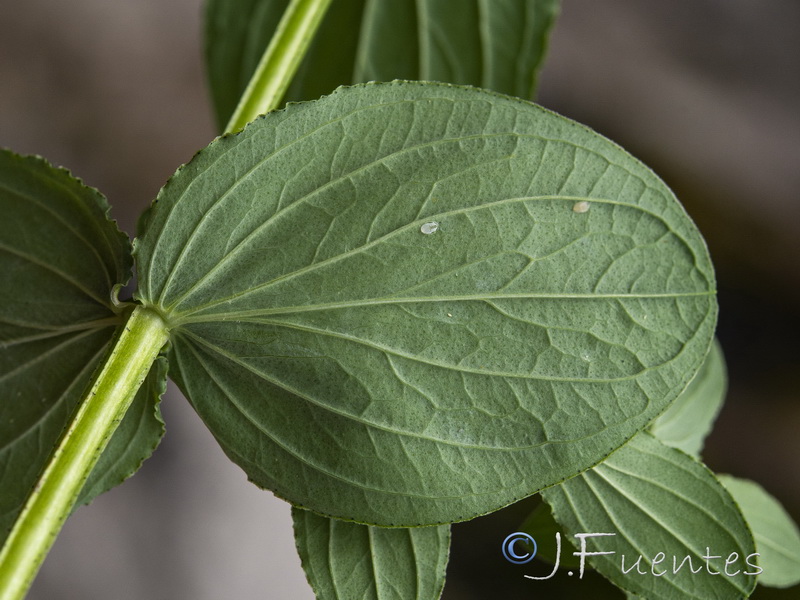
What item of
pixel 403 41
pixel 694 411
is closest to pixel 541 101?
pixel 403 41

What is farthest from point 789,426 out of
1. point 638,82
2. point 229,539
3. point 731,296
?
point 229,539

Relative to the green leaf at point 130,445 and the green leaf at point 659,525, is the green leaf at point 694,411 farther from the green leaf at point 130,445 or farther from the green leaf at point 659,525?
the green leaf at point 130,445

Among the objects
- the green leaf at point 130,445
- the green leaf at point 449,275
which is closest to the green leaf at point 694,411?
the green leaf at point 449,275

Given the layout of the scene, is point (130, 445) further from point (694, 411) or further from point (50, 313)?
point (694, 411)

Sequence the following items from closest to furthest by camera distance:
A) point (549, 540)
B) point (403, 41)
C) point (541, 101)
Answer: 1. point (549, 540)
2. point (403, 41)
3. point (541, 101)

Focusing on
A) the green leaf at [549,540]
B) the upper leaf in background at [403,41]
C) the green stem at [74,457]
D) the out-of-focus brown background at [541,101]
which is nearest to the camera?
the green stem at [74,457]

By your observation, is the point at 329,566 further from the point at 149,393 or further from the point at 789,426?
the point at 789,426
